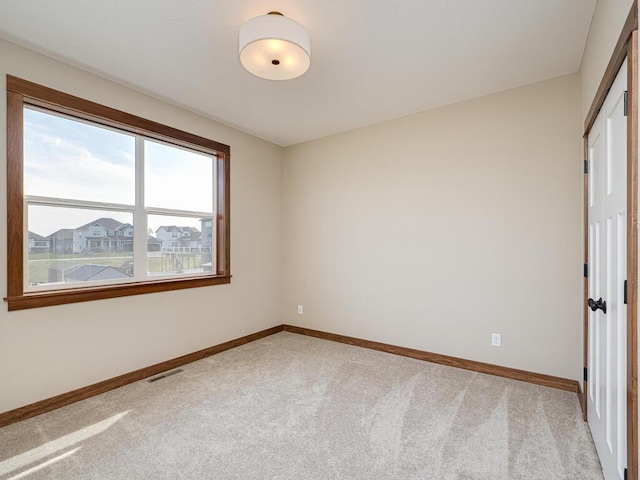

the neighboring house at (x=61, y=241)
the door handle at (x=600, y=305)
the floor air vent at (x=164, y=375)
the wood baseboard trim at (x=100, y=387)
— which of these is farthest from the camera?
the floor air vent at (x=164, y=375)

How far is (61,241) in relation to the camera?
103 inches

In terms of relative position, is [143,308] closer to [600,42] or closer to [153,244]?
[153,244]

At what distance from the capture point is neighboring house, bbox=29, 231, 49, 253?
96.6 inches

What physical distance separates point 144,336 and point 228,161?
2.08m

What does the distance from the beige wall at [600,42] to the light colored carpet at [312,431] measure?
2.18m

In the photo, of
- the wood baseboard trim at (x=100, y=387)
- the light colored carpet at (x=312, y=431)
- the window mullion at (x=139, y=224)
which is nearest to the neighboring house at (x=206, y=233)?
the window mullion at (x=139, y=224)

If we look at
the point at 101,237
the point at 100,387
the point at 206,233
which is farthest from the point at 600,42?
the point at 100,387

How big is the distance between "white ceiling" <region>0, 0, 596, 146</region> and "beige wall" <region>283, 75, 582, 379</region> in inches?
15.7

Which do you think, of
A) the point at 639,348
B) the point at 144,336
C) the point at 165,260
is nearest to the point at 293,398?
the point at 144,336

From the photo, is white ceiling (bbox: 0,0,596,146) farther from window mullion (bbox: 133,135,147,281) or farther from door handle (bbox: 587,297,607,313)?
door handle (bbox: 587,297,607,313)

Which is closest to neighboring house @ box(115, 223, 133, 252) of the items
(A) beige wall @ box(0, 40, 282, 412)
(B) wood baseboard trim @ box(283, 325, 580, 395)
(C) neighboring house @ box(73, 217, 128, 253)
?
(C) neighboring house @ box(73, 217, 128, 253)

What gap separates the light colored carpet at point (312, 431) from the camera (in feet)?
5.88

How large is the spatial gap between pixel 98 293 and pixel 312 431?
2.03 m

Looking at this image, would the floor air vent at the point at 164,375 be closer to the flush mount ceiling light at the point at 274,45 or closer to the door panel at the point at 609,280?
the flush mount ceiling light at the point at 274,45
